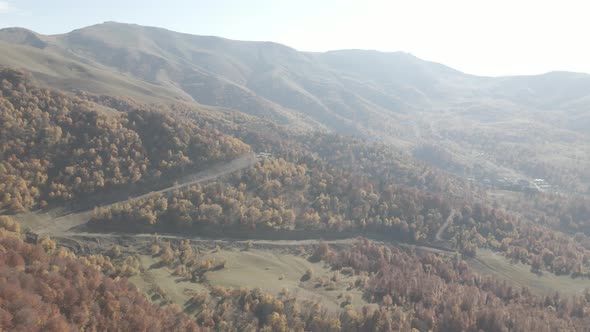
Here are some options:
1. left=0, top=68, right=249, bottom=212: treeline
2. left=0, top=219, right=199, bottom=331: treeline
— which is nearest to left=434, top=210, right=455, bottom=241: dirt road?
left=0, top=68, right=249, bottom=212: treeline

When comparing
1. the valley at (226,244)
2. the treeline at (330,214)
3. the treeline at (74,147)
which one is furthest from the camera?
the treeline at (330,214)

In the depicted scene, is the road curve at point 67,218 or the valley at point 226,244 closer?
the valley at point 226,244

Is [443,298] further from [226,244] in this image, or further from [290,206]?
[226,244]

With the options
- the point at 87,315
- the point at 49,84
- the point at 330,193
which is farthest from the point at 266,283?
the point at 49,84

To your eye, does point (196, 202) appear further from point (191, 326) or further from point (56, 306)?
point (56, 306)

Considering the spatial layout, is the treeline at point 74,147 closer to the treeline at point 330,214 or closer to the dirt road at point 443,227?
the treeline at point 330,214

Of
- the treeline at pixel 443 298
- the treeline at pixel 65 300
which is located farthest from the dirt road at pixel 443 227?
the treeline at pixel 65 300
